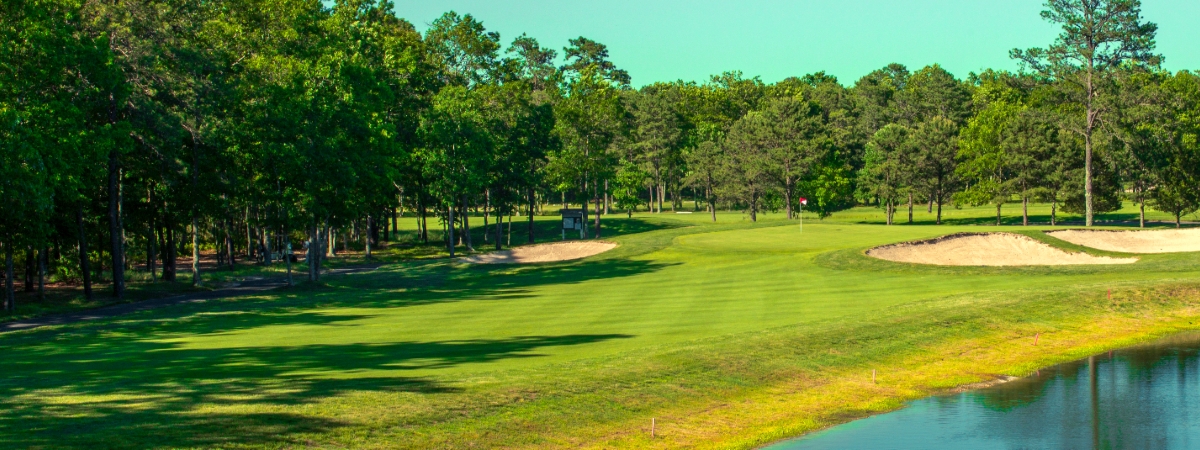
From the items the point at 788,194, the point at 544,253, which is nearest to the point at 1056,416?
the point at 544,253

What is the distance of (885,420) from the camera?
862 inches

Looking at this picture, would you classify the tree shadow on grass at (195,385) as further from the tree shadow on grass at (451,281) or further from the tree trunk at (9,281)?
the tree shadow on grass at (451,281)

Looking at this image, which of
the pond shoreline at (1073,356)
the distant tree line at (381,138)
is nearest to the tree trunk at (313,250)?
the distant tree line at (381,138)

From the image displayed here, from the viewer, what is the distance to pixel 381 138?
197 feet

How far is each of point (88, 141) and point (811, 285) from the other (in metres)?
31.3

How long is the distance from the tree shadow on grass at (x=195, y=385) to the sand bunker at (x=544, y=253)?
A: 38753 mm

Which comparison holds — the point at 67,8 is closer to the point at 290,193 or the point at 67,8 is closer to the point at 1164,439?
the point at 290,193

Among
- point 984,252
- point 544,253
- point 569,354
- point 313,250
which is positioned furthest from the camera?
point 544,253

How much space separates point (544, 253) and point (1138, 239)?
123ft

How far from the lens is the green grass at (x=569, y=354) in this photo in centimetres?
1845

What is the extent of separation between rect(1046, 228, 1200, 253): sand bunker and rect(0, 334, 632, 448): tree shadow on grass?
39.9 metres

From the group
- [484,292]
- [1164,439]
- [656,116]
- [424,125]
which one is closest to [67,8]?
[484,292]

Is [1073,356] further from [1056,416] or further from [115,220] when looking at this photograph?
[115,220]

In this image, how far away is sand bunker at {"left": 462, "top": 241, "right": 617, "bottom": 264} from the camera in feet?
224
